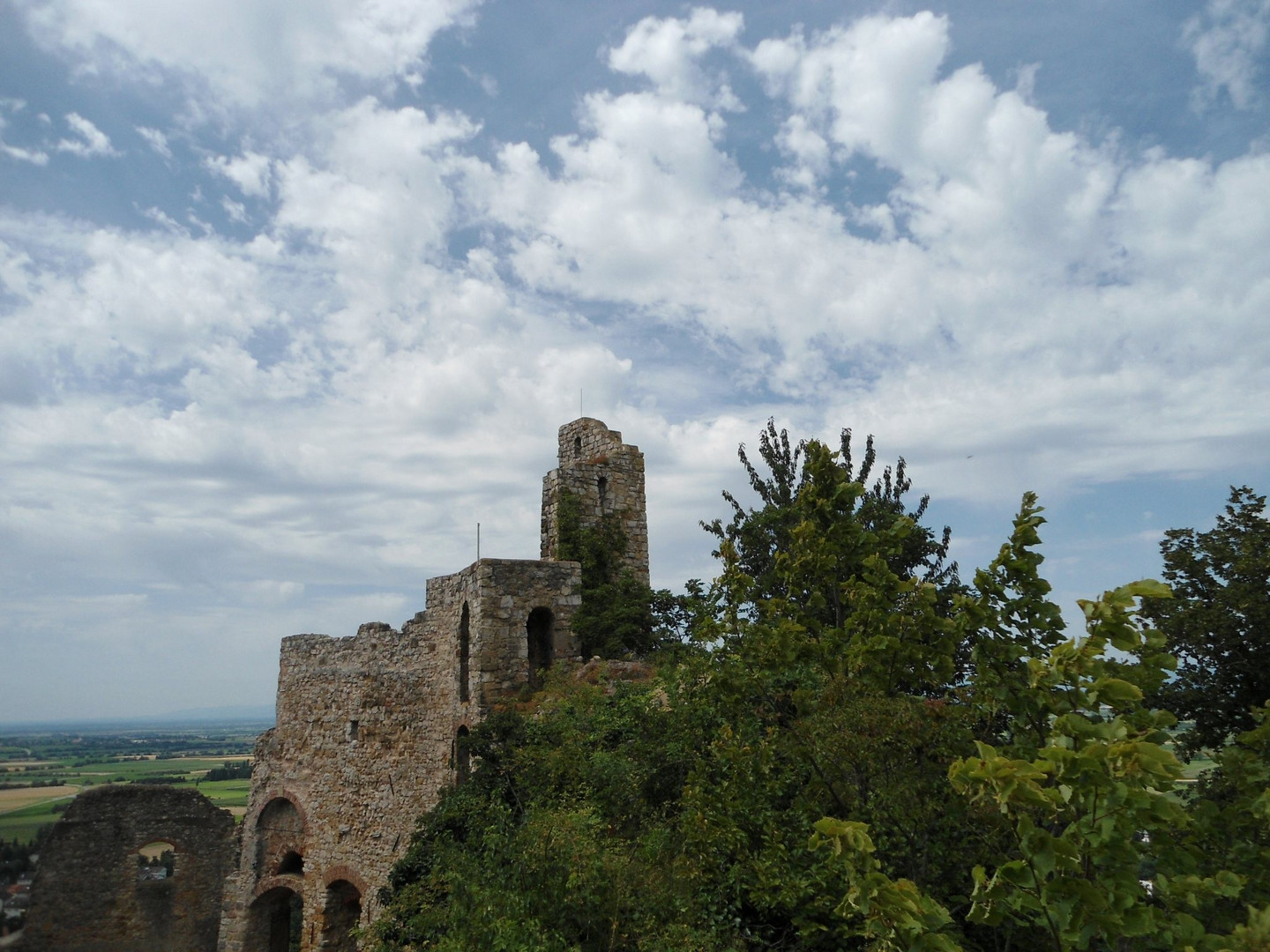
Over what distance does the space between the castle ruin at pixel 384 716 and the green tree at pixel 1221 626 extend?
9814 mm

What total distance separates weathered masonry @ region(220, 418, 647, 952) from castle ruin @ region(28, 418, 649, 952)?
3 cm

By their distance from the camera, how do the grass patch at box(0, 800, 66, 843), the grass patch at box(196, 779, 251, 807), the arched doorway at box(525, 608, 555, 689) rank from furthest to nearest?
the grass patch at box(196, 779, 251, 807) < the grass patch at box(0, 800, 66, 843) < the arched doorway at box(525, 608, 555, 689)

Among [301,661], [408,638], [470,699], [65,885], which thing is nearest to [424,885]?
[470,699]

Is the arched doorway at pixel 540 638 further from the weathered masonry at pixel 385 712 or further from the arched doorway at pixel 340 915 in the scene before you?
the arched doorway at pixel 340 915

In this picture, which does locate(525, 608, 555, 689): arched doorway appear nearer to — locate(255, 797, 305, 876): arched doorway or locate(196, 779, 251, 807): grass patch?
locate(255, 797, 305, 876): arched doorway

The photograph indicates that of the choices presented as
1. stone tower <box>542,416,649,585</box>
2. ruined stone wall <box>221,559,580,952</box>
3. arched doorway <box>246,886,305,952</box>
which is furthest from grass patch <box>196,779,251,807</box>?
stone tower <box>542,416,649,585</box>

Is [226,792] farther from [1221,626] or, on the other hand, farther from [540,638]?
[1221,626]

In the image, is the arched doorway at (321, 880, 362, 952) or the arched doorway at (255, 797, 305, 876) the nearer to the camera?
the arched doorway at (321, 880, 362, 952)

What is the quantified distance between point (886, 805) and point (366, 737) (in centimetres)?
1378

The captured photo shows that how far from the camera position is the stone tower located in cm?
1742

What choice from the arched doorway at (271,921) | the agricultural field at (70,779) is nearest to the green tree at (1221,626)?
the arched doorway at (271,921)

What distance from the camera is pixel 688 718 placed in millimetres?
9820

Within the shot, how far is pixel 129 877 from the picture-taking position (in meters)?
21.9

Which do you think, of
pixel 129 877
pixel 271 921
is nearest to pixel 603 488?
pixel 271 921
